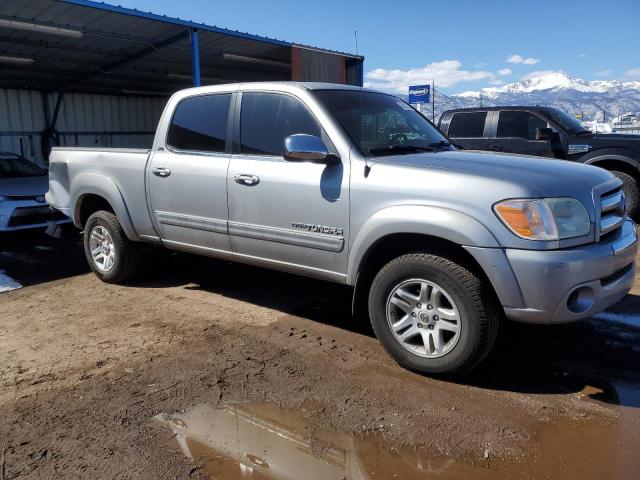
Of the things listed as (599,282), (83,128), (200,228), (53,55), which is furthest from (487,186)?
(83,128)

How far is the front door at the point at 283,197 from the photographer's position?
386 cm

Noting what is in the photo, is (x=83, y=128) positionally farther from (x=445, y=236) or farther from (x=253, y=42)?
(x=445, y=236)

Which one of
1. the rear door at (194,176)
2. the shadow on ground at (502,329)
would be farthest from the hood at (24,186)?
the rear door at (194,176)

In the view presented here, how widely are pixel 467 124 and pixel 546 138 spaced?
142 centimetres

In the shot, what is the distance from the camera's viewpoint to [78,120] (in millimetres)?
17047

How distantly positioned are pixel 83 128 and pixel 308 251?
50.9 feet

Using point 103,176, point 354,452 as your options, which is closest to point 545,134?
point 103,176

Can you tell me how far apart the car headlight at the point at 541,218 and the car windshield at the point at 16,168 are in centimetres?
924

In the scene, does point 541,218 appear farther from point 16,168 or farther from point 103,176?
point 16,168

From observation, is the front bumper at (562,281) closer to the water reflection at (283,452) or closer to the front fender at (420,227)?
the front fender at (420,227)

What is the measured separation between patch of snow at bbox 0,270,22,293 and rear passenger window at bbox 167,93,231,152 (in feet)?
8.65

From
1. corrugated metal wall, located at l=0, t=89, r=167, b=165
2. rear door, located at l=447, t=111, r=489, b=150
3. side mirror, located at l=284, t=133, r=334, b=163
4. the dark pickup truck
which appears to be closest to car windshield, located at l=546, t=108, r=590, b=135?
the dark pickup truck

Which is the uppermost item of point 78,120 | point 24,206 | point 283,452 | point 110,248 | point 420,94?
point 420,94

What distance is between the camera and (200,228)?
4.78 meters
